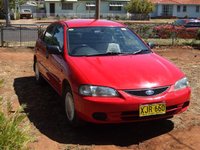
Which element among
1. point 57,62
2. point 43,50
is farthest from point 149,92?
point 43,50

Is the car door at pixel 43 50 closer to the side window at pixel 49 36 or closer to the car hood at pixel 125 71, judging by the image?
the side window at pixel 49 36

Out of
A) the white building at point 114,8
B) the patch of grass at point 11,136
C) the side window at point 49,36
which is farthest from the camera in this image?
the white building at point 114,8

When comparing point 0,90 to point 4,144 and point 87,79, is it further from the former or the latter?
point 4,144

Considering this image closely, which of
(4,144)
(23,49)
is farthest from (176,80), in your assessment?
Result: (23,49)

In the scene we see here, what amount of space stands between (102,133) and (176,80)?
129 centimetres

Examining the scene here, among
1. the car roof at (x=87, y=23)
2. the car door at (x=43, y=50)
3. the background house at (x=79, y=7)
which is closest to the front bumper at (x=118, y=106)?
the car roof at (x=87, y=23)

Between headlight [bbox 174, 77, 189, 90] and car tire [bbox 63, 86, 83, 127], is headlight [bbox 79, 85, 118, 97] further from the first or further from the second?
headlight [bbox 174, 77, 189, 90]

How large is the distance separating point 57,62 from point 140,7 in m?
49.7

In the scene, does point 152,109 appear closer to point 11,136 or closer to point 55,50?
point 55,50

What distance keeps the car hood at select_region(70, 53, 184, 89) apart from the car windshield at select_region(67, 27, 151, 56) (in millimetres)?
245

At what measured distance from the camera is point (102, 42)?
6.46m

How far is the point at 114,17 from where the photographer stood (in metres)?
55.3

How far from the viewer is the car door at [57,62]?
20.3 feet

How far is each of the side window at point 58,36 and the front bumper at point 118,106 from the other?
1.59 metres
